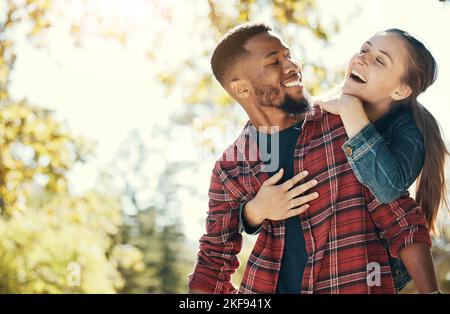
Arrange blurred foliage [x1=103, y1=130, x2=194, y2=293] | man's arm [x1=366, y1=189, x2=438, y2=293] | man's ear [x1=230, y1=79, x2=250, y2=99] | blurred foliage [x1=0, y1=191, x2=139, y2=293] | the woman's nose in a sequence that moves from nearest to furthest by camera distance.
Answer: man's arm [x1=366, y1=189, x2=438, y2=293]
the woman's nose
man's ear [x1=230, y1=79, x2=250, y2=99]
blurred foliage [x1=0, y1=191, x2=139, y2=293]
blurred foliage [x1=103, y1=130, x2=194, y2=293]

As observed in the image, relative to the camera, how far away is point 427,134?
221 centimetres

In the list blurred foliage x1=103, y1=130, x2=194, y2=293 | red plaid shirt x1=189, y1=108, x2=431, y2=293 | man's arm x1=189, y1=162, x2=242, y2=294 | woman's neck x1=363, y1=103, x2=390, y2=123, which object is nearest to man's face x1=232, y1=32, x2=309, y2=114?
red plaid shirt x1=189, y1=108, x2=431, y2=293

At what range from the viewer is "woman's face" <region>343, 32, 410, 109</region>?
2230 millimetres

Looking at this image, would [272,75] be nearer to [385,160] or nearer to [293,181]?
[293,181]

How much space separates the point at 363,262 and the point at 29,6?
4.47 m

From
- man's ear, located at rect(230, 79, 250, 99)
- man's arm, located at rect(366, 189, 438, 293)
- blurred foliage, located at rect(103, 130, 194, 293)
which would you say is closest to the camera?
man's arm, located at rect(366, 189, 438, 293)

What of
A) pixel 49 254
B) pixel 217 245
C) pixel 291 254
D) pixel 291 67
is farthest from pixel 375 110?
pixel 49 254

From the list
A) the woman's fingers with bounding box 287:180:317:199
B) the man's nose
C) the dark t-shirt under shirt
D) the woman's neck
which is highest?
the man's nose

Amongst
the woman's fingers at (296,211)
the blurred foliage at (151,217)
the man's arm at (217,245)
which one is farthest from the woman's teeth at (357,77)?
the blurred foliage at (151,217)

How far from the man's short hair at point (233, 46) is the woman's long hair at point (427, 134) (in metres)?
0.55

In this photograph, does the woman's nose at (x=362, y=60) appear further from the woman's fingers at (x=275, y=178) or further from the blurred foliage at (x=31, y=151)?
the blurred foliage at (x=31, y=151)

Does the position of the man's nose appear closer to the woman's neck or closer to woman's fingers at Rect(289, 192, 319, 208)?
the woman's neck

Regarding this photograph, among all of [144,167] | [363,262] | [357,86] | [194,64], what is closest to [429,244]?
[363,262]

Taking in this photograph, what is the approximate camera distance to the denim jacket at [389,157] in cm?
205
